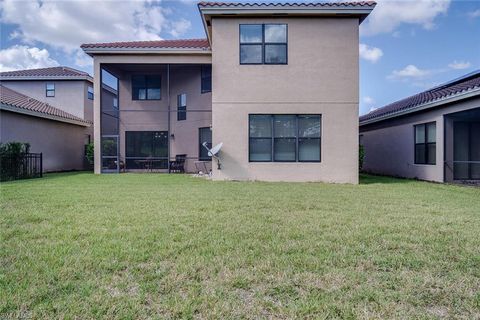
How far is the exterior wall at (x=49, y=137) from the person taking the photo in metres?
14.6

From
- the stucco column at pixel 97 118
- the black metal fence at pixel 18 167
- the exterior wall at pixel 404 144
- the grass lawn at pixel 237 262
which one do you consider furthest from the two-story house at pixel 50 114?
the exterior wall at pixel 404 144

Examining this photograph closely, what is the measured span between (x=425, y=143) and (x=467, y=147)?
6.86ft

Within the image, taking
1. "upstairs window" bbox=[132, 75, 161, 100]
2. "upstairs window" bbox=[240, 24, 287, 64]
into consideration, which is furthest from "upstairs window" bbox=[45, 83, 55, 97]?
"upstairs window" bbox=[240, 24, 287, 64]

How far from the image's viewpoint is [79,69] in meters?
25.4

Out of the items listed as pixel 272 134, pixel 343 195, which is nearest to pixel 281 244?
pixel 343 195

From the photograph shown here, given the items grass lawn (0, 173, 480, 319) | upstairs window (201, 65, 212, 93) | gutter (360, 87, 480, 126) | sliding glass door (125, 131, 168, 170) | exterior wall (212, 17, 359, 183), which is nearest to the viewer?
grass lawn (0, 173, 480, 319)

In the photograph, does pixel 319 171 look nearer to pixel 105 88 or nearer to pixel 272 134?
pixel 272 134

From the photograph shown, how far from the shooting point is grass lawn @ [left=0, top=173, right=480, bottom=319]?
98.5 inches

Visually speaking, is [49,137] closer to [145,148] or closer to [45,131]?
[45,131]

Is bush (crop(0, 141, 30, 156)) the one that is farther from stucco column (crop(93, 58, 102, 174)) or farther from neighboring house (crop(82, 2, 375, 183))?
neighboring house (crop(82, 2, 375, 183))

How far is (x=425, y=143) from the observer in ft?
44.6

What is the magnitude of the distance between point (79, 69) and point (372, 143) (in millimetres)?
22758

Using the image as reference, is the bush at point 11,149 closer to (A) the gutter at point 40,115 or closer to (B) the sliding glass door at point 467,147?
(A) the gutter at point 40,115

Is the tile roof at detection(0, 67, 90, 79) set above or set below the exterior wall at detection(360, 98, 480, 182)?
above
